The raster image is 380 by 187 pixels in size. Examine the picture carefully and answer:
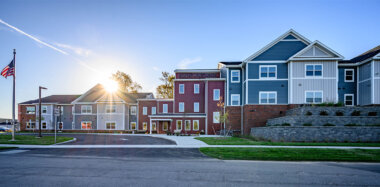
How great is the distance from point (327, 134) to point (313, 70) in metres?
9.46

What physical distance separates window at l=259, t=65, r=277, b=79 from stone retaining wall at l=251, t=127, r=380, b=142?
8469mm

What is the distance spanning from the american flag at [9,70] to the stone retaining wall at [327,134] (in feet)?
84.4

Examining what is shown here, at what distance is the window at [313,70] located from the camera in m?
23.6

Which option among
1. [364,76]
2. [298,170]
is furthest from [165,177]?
[364,76]

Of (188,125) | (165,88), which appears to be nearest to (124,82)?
(165,88)

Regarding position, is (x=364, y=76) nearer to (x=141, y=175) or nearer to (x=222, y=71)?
(x=222, y=71)

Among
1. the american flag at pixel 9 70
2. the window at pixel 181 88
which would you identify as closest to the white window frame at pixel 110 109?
the window at pixel 181 88

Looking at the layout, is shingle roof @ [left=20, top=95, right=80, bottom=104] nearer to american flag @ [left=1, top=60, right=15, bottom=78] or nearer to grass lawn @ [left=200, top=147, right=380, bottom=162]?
american flag @ [left=1, top=60, right=15, bottom=78]

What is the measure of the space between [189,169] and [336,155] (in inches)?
336

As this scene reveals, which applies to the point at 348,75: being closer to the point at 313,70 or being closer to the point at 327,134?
the point at 313,70

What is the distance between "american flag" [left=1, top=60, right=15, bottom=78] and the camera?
19.5 m

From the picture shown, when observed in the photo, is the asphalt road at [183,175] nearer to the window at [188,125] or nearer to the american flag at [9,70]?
the american flag at [9,70]

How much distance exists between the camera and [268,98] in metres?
24.5

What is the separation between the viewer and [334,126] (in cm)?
1720
